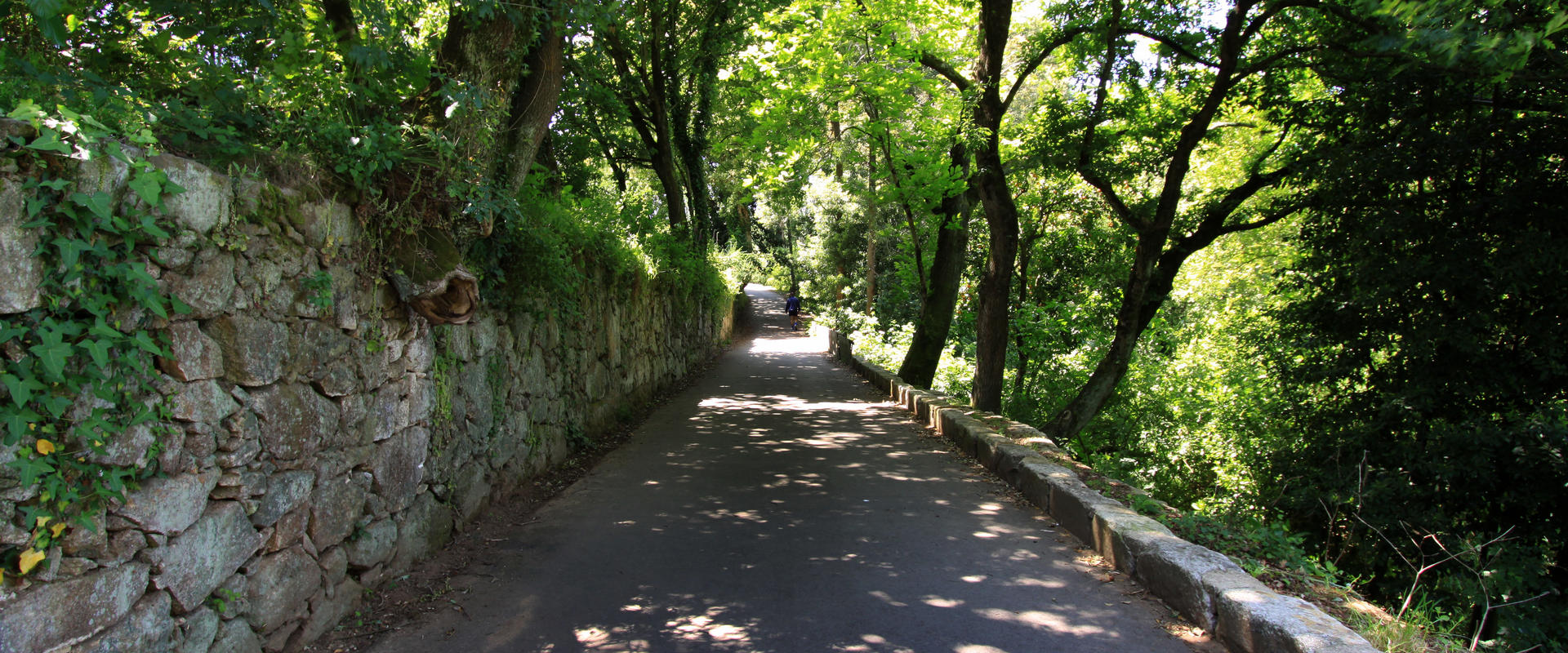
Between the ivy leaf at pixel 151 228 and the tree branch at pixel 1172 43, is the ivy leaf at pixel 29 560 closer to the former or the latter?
the ivy leaf at pixel 151 228

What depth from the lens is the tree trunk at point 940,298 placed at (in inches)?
525

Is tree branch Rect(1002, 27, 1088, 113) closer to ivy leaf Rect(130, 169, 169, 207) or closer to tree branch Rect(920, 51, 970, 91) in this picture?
tree branch Rect(920, 51, 970, 91)

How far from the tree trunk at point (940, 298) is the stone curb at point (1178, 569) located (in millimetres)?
5814

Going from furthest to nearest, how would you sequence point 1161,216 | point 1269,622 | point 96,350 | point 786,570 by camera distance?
point 1161,216 → point 786,570 → point 1269,622 → point 96,350

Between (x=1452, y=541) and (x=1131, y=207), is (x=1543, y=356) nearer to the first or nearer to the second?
(x=1452, y=541)

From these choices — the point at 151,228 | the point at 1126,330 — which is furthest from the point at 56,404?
the point at 1126,330

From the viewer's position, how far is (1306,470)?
25.4ft

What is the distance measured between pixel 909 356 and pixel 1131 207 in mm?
4614

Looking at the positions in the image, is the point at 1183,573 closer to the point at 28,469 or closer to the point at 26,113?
the point at 28,469

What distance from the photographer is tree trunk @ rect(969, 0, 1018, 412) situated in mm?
9852

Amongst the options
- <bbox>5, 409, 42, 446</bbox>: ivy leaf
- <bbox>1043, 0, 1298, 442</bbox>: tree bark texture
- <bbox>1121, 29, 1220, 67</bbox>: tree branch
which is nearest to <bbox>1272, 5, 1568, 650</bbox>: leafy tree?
<bbox>1043, 0, 1298, 442</bbox>: tree bark texture

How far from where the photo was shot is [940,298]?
44.0 ft

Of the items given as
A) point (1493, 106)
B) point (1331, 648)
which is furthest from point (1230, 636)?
point (1493, 106)

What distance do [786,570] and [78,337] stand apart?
141 inches
